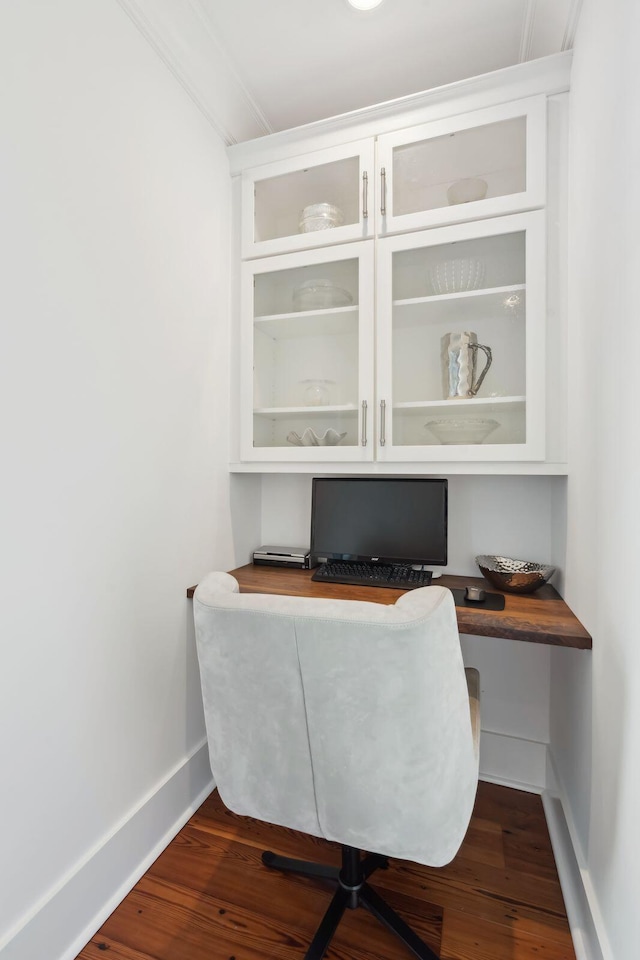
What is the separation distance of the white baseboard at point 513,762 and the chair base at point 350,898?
646 millimetres

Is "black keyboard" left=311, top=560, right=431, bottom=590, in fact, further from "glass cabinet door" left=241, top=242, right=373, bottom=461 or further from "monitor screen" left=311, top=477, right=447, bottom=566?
"glass cabinet door" left=241, top=242, right=373, bottom=461

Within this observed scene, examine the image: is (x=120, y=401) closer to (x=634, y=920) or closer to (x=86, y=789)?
(x=86, y=789)

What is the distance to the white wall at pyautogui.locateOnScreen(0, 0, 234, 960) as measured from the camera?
102 centimetres

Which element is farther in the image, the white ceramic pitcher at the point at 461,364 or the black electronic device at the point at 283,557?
the black electronic device at the point at 283,557

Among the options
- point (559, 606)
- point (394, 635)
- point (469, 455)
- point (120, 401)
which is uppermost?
point (120, 401)

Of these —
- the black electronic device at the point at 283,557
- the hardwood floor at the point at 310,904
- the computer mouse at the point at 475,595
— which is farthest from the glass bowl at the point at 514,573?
the hardwood floor at the point at 310,904

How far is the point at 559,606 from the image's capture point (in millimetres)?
1491

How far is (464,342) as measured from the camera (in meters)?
1.67

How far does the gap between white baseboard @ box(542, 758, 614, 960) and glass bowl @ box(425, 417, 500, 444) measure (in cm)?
122

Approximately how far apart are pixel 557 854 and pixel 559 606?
2.48 ft

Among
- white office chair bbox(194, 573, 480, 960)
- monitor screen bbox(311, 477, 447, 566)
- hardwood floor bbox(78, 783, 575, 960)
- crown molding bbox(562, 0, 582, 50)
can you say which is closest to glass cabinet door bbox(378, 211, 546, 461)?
monitor screen bbox(311, 477, 447, 566)

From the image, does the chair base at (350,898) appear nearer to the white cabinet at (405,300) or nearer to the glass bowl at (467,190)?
the white cabinet at (405,300)

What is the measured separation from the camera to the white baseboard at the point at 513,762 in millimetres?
1771

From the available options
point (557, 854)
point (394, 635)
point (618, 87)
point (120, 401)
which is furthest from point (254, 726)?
point (618, 87)
